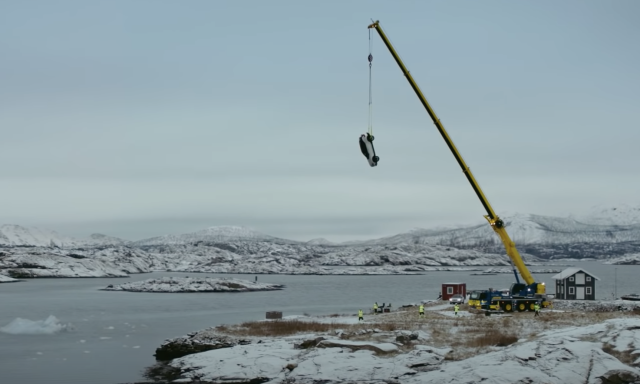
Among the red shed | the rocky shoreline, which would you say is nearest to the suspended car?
the rocky shoreline

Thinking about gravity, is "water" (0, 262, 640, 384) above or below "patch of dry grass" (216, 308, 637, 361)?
below

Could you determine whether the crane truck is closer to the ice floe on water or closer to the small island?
the ice floe on water

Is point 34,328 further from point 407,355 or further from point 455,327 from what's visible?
point 407,355

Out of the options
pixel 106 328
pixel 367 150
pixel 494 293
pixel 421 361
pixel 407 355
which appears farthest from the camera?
pixel 106 328

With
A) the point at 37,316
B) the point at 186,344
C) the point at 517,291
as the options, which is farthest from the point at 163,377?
the point at 37,316

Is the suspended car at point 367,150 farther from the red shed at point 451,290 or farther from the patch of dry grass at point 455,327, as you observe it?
the red shed at point 451,290

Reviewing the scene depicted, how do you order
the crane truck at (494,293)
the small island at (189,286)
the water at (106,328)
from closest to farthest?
the water at (106,328) < the crane truck at (494,293) < the small island at (189,286)

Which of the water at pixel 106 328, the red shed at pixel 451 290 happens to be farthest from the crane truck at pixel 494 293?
the water at pixel 106 328

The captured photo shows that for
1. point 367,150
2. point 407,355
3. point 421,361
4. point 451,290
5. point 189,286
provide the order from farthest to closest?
point 189,286 → point 451,290 → point 367,150 → point 407,355 → point 421,361

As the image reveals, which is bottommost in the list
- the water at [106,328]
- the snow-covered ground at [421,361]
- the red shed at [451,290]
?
the water at [106,328]

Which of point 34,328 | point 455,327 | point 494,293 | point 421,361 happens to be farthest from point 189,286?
point 421,361

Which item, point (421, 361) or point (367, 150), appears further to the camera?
point (367, 150)

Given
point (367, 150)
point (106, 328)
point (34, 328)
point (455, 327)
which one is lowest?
point (106, 328)

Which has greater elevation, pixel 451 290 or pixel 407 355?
pixel 451 290
